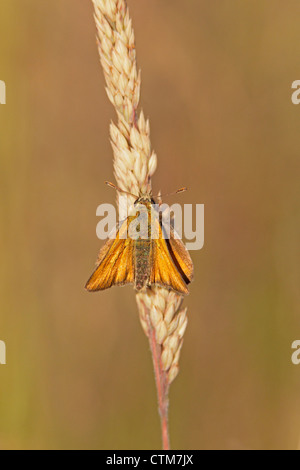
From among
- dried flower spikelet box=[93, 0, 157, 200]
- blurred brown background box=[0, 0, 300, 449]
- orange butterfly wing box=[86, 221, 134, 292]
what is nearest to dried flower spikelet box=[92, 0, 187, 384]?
dried flower spikelet box=[93, 0, 157, 200]

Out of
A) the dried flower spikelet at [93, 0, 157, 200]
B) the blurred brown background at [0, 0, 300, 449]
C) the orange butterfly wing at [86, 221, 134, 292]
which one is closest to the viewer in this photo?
the dried flower spikelet at [93, 0, 157, 200]

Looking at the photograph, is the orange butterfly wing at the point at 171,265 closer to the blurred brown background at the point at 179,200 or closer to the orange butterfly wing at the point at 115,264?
the orange butterfly wing at the point at 115,264

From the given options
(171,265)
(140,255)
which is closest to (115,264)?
(140,255)

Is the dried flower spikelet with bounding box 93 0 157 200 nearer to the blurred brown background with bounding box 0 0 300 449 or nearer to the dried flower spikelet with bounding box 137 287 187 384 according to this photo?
the dried flower spikelet with bounding box 137 287 187 384

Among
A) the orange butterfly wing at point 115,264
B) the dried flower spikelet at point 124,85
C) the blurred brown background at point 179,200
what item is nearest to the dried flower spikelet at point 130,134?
the dried flower spikelet at point 124,85

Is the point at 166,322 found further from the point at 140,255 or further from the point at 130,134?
the point at 130,134

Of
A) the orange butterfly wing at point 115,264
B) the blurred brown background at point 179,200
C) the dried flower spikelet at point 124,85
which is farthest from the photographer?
the blurred brown background at point 179,200
